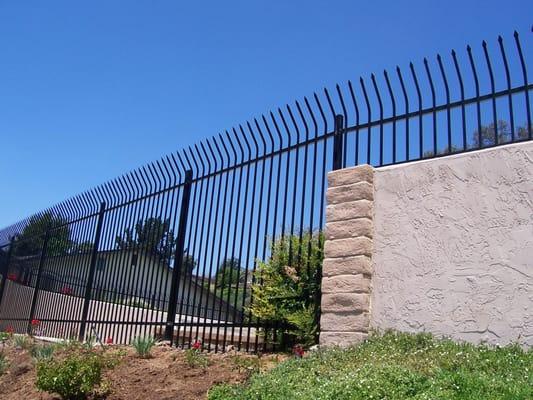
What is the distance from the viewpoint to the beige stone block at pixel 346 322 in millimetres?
5543

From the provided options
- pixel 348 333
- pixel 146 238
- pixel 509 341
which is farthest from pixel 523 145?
pixel 146 238

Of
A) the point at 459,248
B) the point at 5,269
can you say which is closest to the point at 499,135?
the point at 459,248

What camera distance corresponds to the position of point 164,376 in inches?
241

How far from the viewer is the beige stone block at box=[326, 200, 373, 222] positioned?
5.86m

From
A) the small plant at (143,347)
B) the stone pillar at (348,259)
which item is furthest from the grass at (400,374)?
the small plant at (143,347)

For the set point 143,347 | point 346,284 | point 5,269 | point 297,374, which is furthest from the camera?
point 5,269

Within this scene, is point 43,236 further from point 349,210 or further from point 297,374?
point 297,374

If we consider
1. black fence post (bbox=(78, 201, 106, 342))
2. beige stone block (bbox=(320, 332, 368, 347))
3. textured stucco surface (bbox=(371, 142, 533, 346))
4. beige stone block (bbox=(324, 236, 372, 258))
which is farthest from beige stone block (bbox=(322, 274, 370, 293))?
black fence post (bbox=(78, 201, 106, 342))

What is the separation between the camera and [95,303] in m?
10.3

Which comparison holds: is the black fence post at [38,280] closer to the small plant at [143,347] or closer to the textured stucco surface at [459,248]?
the small plant at [143,347]

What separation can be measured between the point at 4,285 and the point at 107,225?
6.10 metres

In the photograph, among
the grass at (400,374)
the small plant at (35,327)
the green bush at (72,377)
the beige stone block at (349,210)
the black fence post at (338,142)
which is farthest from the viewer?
the small plant at (35,327)

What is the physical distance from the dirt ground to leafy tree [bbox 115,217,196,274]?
1.59 meters

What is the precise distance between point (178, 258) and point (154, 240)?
97 centimetres
